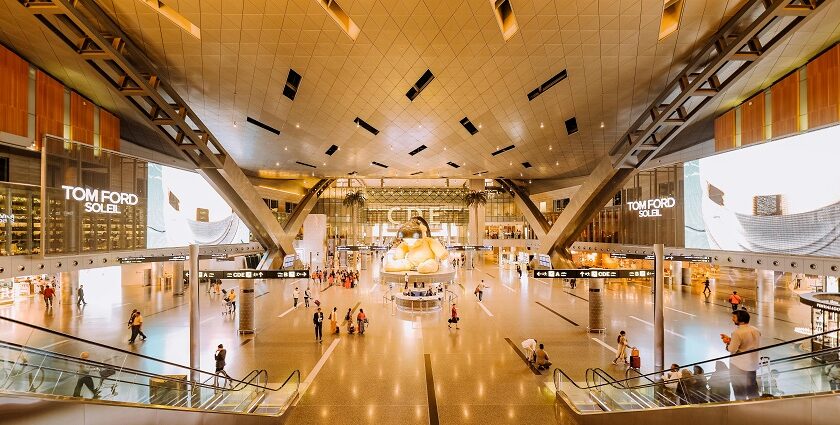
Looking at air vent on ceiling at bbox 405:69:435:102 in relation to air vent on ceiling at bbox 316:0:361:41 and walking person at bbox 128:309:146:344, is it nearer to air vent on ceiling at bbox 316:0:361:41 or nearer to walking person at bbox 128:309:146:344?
air vent on ceiling at bbox 316:0:361:41

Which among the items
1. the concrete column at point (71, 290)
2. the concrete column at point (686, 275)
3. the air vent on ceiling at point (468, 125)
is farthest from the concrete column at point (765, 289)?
the concrete column at point (71, 290)

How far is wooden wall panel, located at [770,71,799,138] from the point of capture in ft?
43.2

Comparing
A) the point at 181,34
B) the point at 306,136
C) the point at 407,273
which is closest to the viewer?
the point at 181,34

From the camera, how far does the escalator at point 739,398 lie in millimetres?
4898

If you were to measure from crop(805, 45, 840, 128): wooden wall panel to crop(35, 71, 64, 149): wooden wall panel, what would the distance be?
23.5 m

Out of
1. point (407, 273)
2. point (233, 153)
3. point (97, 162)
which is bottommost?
point (407, 273)

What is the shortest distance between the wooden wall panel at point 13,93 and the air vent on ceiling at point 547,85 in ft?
51.3

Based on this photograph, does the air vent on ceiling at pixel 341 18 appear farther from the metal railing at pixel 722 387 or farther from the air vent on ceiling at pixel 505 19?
the metal railing at pixel 722 387

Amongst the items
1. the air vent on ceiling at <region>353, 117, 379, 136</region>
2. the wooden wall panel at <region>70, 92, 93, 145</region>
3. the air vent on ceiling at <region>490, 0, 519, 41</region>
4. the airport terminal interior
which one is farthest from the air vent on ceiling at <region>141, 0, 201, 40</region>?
the air vent on ceiling at <region>353, 117, 379, 136</region>

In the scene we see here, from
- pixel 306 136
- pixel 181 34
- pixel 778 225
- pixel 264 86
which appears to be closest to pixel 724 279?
pixel 778 225

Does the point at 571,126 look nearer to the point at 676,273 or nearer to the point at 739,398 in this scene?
the point at 739,398

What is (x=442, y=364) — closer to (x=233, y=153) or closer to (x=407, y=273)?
(x=407, y=273)

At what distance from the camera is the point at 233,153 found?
78.6 ft

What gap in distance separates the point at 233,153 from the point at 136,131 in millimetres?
5717
